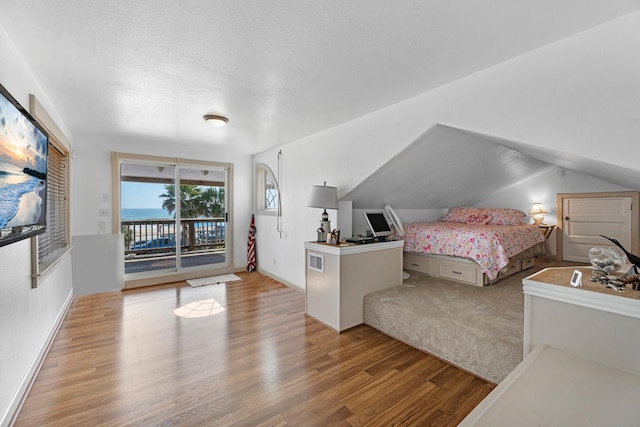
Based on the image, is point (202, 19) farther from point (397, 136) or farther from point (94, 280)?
point (94, 280)

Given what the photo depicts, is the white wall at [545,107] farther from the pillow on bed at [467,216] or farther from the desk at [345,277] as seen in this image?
the pillow on bed at [467,216]

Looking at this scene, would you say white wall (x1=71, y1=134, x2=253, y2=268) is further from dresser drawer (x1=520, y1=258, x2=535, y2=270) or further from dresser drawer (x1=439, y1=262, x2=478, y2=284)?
dresser drawer (x1=520, y1=258, x2=535, y2=270)

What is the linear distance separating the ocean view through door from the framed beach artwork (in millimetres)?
2770

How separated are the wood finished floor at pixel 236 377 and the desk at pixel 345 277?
169 mm

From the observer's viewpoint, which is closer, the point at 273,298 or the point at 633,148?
the point at 633,148

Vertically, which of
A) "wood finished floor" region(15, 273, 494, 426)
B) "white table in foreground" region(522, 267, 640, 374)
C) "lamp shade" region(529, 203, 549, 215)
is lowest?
"wood finished floor" region(15, 273, 494, 426)

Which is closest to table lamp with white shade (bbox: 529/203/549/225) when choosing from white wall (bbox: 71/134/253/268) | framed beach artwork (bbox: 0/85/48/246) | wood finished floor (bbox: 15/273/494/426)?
wood finished floor (bbox: 15/273/494/426)

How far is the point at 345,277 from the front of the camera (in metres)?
3.00

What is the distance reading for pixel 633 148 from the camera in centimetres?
170

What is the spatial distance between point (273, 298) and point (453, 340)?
2433 millimetres

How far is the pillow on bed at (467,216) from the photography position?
512cm

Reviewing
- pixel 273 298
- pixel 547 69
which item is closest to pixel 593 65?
pixel 547 69

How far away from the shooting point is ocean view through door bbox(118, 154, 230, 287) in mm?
4770

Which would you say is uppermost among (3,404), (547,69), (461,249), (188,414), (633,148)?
(547,69)
